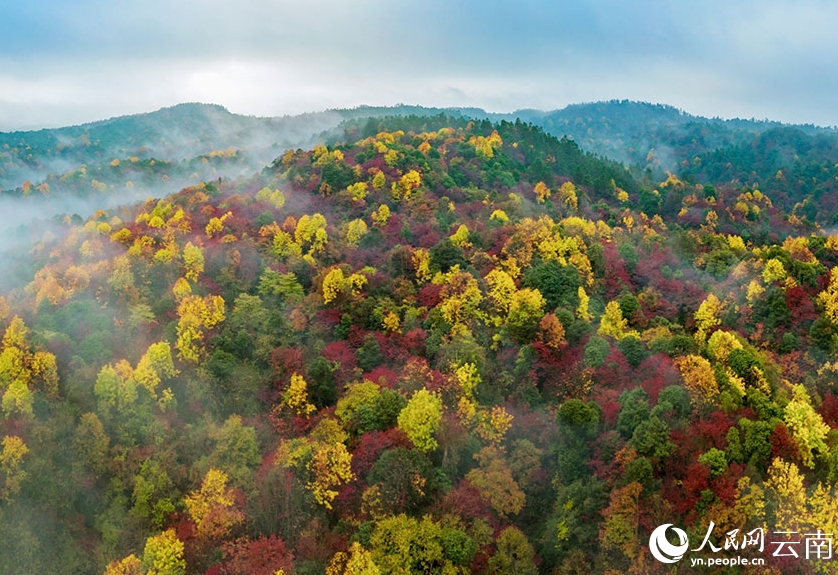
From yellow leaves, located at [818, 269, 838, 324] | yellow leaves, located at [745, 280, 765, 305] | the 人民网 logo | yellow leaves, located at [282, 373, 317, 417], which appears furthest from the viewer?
yellow leaves, located at [745, 280, 765, 305]

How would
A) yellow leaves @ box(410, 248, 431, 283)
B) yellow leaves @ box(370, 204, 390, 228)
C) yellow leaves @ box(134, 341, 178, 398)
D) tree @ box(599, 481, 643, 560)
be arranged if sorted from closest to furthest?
tree @ box(599, 481, 643, 560)
yellow leaves @ box(134, 341, 178, 398)
yellow leaves @ box(410, 248, 431, 283)
yellow leaves @ box(370, 204, 390, 228)

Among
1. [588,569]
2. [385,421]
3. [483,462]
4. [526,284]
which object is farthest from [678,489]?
[526,284]

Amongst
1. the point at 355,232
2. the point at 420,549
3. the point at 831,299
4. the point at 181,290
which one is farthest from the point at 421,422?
the point at 831,299

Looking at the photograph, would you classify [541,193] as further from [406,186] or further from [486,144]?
[406,186]

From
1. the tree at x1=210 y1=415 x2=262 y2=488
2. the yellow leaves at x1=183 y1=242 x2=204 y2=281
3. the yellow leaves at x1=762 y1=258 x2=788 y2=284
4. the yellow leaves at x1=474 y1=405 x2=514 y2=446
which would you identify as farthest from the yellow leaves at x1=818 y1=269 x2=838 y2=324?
the yellow leaves at x1=183 y1=242 x2=204 y2=281

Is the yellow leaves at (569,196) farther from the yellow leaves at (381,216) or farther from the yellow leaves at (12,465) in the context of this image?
the yellow leaves at (12,465)

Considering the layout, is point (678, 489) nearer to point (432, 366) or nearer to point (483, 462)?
point (483, 462)

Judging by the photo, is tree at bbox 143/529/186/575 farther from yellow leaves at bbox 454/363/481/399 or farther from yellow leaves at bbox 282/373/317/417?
yellow leaves at bbox 454/363/481/399
